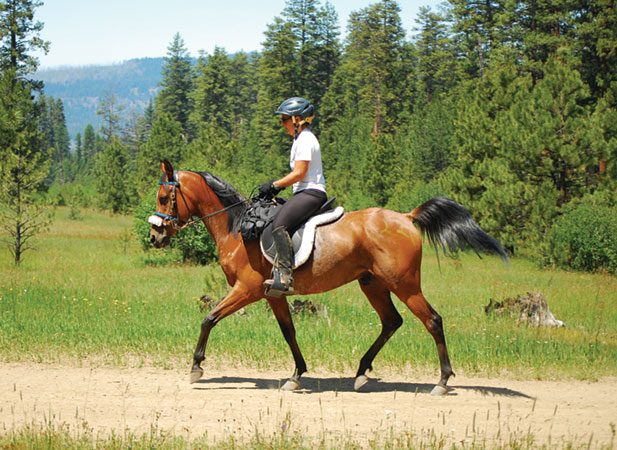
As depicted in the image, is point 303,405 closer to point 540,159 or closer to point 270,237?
point 270,237

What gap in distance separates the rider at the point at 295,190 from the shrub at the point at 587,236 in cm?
1668

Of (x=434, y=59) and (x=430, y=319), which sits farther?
(x=434, y=59)

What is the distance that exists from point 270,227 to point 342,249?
934mm

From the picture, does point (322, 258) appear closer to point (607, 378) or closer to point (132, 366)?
point (132, 366)

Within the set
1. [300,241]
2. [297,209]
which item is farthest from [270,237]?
[297,209]

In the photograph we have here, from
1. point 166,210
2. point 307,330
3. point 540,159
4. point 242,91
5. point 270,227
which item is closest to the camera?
point 270,227

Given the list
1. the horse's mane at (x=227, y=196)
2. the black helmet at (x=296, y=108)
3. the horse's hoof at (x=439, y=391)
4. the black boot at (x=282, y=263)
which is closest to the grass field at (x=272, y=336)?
the horse's hoof at (x=439, y=391)

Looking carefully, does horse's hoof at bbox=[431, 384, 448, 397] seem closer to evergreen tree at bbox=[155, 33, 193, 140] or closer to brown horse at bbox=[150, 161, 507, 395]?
brown horse at bbox=[150, 161, 507, 395]

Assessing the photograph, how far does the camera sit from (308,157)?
7695 mm

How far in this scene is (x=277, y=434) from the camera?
5.96 m

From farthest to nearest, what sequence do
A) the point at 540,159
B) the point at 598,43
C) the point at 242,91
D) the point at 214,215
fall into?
the point at 242,91, the point at 598,43, the point at 540,159, the point at 214,215

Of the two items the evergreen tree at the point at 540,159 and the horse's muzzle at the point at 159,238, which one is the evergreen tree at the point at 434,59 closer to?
the evergreen tree at the point at 540,159

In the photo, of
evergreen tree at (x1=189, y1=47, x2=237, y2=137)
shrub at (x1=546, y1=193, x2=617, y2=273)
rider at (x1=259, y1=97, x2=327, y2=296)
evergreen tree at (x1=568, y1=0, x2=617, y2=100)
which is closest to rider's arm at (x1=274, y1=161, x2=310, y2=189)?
rider at (x1=259, y1=97, x2=327, y2=296)

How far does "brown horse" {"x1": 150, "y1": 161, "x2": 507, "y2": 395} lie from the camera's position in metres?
7.70
